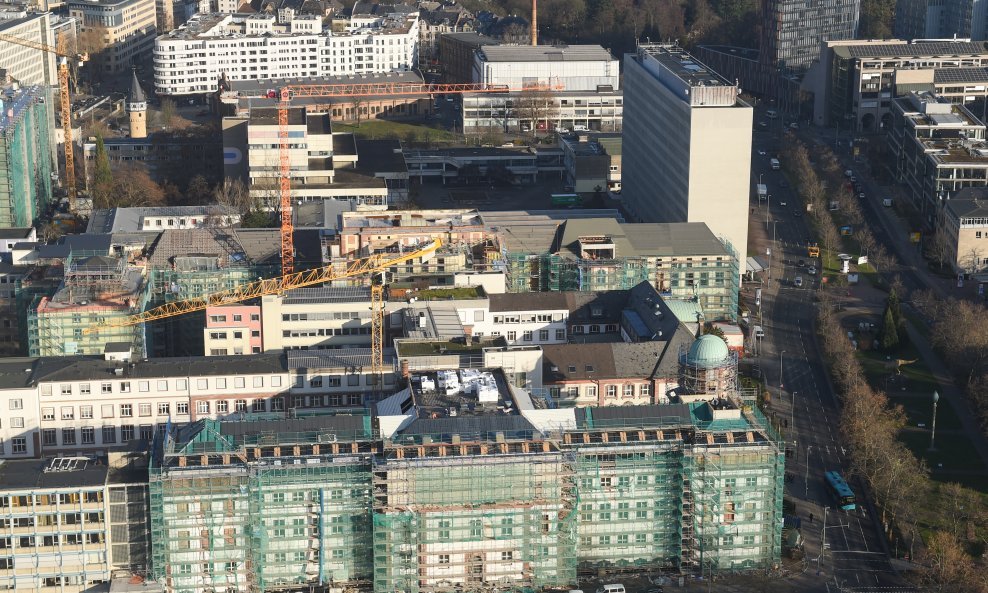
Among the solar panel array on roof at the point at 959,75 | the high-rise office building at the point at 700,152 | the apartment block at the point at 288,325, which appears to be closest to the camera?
the apartment block at the point at 288,325

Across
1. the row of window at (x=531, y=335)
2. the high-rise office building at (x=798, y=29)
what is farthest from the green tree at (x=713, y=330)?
the high-rise office building at (x=798, y=29)

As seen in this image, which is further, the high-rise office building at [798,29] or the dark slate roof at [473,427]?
the high-rise office building at [798,29]

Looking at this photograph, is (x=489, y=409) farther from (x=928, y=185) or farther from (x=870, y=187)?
(x=870, y=187)

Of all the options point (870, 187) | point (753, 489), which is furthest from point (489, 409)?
point (870, 187)

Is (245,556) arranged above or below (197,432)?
below

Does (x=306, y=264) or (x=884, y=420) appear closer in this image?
(x=884, y=420)

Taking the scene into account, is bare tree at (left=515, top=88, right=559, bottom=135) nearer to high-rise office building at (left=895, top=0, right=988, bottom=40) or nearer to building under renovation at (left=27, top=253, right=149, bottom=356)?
high-rise office building at (left=895, top=0, right=988, bottom=40)

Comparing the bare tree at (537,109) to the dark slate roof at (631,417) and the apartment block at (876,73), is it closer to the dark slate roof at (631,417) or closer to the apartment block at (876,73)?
the apartment block at (876,73)
